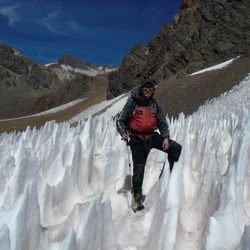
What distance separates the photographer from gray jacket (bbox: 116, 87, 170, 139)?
20.1ft

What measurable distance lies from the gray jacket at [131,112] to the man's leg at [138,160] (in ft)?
0.79

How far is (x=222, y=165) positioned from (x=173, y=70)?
209 ft

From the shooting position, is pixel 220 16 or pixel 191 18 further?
pixel 191 18

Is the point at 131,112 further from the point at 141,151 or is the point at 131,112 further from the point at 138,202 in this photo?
the point at 138,202

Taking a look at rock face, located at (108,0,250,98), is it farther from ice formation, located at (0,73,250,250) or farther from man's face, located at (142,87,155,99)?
ice formation, located at (0,73,250,250)

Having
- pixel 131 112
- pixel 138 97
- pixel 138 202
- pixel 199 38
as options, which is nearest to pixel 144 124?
pixel 131 112

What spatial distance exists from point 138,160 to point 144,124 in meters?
0.64

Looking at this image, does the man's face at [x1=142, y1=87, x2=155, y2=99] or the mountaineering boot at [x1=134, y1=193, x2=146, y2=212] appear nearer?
the mountaineering boot at [x1=134, y1=193, x2=146, y2=212]

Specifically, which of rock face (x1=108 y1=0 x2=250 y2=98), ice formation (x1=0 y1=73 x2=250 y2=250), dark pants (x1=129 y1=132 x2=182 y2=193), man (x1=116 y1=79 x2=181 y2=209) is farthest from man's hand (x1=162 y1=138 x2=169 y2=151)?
rock face (x1=108 y1=0 x2=250 y2=98)

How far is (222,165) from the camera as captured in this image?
4.64 meters

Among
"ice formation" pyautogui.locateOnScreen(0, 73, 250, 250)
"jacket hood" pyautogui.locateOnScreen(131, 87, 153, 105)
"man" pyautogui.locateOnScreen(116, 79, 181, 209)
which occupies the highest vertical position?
"jacket hood" pyautogui.locateOnScreen(131, 87, 153, 105)

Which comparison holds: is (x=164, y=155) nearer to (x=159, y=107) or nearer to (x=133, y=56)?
(x=159, y=107)

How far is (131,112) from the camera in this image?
20.4 feet

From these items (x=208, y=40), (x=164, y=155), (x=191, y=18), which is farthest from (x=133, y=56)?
(x=164, y=155)
